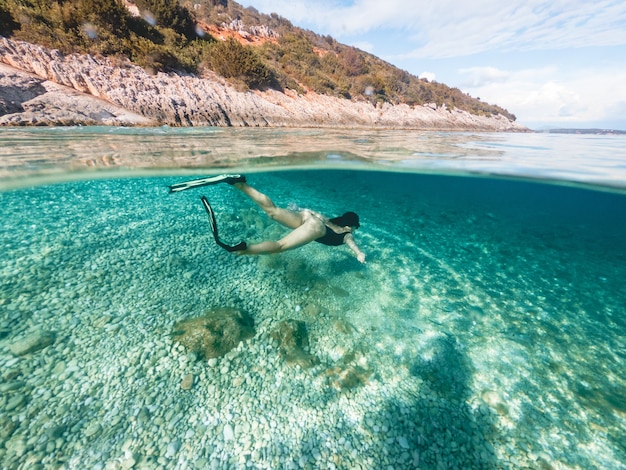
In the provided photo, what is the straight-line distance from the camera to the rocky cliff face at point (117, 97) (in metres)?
10.5

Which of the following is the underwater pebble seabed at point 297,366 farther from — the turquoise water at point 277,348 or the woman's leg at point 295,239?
the woman's leg at point 295,239

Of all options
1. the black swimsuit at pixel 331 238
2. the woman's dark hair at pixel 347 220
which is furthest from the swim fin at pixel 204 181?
the woman's dark hair at pixel 347 220

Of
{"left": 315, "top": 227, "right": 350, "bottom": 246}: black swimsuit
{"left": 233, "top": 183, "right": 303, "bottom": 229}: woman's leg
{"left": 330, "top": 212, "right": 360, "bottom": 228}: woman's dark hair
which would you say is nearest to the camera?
{"left": 233, "top": 183, "right": 303, "bottom": 229}: woman's leg

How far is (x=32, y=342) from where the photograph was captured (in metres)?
3.56

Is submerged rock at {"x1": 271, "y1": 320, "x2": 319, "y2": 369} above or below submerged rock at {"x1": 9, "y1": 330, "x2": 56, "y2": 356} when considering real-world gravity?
below

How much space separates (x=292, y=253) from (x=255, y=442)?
4691 millimetres

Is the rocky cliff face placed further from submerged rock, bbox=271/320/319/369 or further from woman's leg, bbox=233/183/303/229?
submerged rock, bbox=271/320/319/369

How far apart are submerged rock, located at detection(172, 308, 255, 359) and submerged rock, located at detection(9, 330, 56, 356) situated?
1651 millimetres

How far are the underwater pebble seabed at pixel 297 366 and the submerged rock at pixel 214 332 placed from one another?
0.49ft

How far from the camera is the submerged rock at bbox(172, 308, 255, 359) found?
375cm

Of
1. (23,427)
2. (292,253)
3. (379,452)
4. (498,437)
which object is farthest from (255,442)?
(292,253)

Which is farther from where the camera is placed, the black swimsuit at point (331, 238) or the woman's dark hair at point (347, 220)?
the woman's dark hair at point (347, 220)

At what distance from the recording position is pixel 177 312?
4.43 metres

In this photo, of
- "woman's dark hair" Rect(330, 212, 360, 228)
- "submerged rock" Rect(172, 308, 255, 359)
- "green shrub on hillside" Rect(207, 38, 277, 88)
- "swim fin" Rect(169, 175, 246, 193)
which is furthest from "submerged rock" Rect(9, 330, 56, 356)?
"green shrub on hillside" Rect(207, 38, 277, 88)
